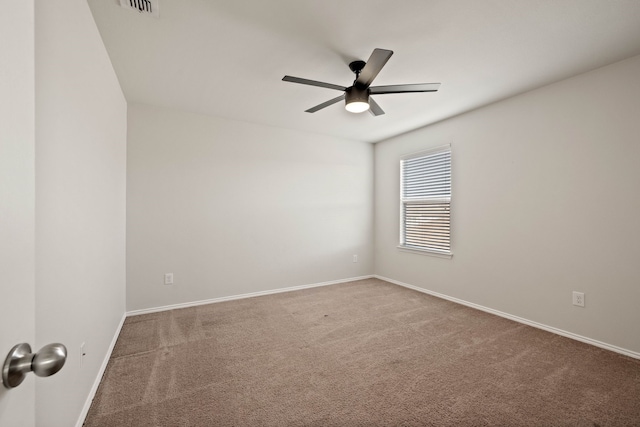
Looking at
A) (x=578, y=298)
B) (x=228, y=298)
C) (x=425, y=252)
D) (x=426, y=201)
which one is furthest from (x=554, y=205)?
(x=228, y=298)

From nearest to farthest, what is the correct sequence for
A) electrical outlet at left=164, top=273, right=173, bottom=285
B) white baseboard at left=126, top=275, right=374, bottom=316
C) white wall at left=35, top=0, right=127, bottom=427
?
white wall at left=35, top=0, right=127, bottom=427, white baseboard at left=126, top=275, right=374, bottom=316, electrical outlet at left=164, top=273, right=173, bottom=285

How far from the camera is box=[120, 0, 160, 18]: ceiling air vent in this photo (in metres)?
1.72

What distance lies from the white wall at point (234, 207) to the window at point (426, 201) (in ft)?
2.40

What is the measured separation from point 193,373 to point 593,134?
12.6 feet

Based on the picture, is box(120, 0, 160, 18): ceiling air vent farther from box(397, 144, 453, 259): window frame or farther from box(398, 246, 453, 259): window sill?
box(398, 246, 453, 259): window sill

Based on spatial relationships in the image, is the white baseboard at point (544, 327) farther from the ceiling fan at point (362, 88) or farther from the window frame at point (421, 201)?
the ceiling fan at point (362, 88)

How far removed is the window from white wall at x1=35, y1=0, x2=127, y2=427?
3.71m

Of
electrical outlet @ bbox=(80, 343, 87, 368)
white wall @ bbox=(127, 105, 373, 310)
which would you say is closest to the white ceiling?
white wall @ bbox=(127, 105, 373, 310)

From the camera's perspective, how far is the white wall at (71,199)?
1.15 m

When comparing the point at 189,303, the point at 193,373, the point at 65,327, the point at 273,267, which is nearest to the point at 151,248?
the point at 189,303

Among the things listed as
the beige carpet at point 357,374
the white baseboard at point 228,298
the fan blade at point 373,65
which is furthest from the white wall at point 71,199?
the fan blade at point 373,65

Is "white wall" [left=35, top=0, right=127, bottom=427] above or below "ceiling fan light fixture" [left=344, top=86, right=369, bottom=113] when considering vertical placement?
below

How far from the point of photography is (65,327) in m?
1.36

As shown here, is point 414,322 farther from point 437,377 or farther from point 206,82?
point 206,82
